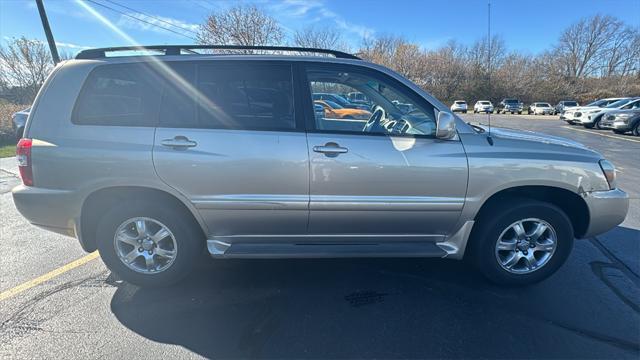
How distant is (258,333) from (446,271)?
1.86 metres

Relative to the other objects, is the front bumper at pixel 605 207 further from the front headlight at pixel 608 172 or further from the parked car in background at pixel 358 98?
the parked car in background at pixel 358 98

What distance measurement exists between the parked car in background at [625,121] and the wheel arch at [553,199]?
54.0ft

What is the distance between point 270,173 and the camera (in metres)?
2.70

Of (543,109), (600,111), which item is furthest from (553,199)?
(543,109)

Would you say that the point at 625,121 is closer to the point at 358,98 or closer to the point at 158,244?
the point at 358,98

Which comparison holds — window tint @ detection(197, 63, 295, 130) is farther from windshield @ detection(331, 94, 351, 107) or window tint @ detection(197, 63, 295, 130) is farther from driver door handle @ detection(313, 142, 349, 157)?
windshield @ detection(331, 94, 351, 107)

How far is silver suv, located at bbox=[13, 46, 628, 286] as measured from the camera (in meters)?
2.70

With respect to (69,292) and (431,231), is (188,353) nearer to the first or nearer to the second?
(69,292)

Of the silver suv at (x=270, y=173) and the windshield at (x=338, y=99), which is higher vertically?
the windshield at (x=338, y=99)

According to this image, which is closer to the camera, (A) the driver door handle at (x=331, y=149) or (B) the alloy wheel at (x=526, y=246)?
(A) the driver door handle at (x=331, y=149)

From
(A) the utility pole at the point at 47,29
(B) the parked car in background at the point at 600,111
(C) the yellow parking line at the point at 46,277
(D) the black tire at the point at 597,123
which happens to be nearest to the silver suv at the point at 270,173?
(C) the yellow parking line at the point at 46,277

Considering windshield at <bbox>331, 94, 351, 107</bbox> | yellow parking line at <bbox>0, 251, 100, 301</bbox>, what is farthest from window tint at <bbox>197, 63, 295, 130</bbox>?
yellow parking line at <bbox>0, 251, 100, 301</bbox>

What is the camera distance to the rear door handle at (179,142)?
2.67 m

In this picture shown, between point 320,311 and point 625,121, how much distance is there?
60.9 feet
